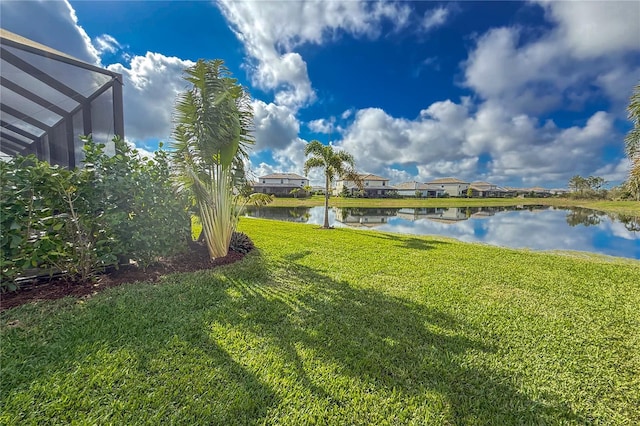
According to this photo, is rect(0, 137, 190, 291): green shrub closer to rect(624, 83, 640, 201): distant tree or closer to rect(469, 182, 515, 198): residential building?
rect(624, 83, 640, 201): distant tree

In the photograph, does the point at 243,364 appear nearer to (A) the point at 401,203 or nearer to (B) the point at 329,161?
(B) the point at 329,161

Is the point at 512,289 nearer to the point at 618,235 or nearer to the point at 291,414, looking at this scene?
the point at 291,414

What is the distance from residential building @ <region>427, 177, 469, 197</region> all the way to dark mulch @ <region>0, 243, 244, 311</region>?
82660mm

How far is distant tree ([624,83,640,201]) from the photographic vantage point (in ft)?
22.8

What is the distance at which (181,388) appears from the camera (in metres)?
2.05

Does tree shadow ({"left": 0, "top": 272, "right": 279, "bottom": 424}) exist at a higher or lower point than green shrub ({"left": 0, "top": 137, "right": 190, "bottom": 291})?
lower

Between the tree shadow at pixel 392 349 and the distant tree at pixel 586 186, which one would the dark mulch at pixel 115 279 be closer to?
the tree shadow at pixel 392 349

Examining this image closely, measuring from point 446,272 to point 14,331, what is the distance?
6.84m

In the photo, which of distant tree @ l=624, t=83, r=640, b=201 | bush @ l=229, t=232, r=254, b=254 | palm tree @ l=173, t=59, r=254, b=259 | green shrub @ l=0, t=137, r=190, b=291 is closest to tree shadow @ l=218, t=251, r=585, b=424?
green shrub @ l=0, t=137, r=190, b=291

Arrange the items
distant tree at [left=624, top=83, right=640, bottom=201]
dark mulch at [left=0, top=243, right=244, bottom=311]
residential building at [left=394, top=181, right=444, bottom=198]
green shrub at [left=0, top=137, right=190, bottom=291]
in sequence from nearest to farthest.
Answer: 1. green shrub at [left=0, top=137, right=190, bottom=291]
2. dark mulch at [left=0, top=243, right=244, bottom=311]
3. distant tree at [left=624, top=83, right=640, bottom=201]
4. residential building at [left=394, top=181, right=444, bottom=198]

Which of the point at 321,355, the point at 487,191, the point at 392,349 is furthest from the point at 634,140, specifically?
the point at 487,191

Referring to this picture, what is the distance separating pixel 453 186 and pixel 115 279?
3467 inches

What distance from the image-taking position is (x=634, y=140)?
24.1 ft

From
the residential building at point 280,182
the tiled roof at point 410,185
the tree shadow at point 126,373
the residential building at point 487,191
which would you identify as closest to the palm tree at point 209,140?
the tree shadow at point 126,373
